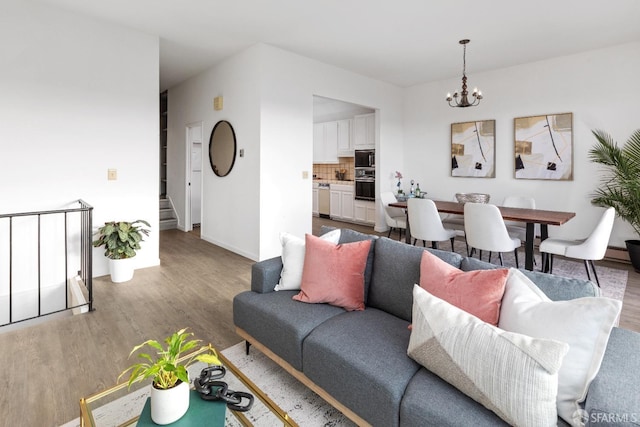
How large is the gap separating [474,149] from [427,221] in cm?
255

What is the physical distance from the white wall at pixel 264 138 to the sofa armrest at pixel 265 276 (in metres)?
2.27

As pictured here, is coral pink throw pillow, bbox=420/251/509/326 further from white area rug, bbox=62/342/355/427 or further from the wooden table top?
the wooden table top

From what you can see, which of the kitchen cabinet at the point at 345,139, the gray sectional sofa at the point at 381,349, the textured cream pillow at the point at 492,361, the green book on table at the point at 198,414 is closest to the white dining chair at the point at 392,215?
the kitchen cabinet at the point at 345,139

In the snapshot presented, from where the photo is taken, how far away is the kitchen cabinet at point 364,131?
723cm

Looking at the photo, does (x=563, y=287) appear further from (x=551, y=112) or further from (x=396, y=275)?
(x=551, y=112)

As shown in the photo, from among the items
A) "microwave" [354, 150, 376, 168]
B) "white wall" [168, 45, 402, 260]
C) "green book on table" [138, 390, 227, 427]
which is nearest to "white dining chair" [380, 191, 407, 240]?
"white wall" [168, 45, 402, 260]

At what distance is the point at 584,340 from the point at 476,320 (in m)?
0.34

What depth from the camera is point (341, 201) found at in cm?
809

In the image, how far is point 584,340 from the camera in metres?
1.18

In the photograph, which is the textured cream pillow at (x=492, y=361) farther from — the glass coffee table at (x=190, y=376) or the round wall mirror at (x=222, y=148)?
the round wall mirror at (x=222, y=148)

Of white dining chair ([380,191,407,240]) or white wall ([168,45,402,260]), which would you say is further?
white dining chair ([380,191,407,240])

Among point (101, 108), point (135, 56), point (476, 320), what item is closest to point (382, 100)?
point (135, 56)

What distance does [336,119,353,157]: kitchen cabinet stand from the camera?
791 cm

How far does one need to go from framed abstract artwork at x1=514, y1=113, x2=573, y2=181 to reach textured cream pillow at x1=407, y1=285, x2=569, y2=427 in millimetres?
4920
